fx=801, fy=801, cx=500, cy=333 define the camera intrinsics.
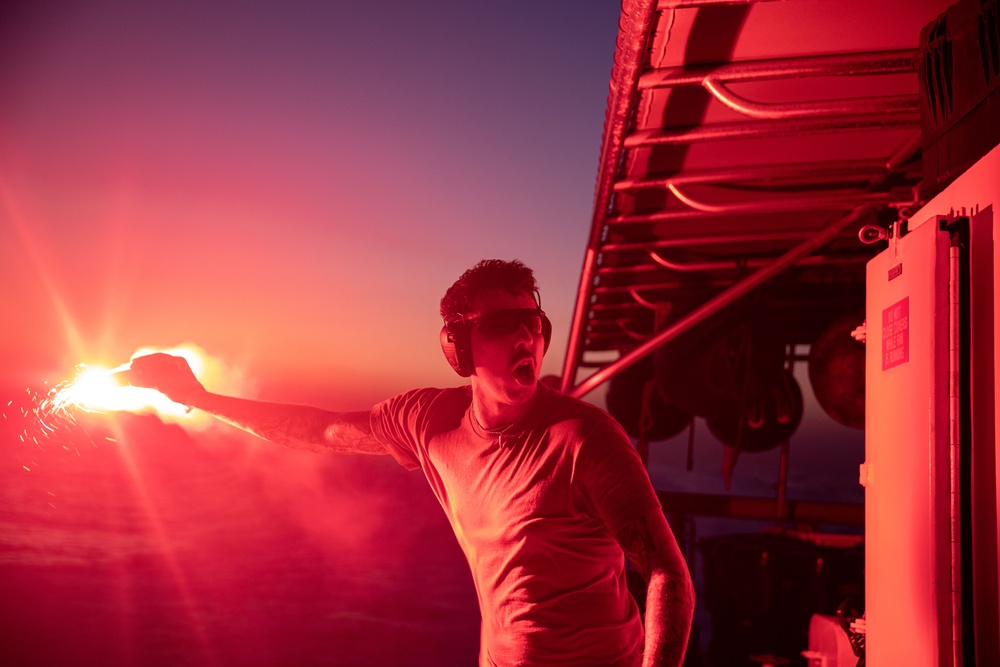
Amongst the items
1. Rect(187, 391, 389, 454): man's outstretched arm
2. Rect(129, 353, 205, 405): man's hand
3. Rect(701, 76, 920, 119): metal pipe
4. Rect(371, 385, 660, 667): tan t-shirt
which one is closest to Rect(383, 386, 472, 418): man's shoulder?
Rect(187, 391, 389, 454): man's outstretched arm

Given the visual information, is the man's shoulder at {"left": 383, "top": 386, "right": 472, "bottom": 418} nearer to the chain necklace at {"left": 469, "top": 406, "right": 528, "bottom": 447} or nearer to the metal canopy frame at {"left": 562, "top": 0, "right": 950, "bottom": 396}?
the chain necklace at {"left": 469, "top": 406, "right": 528, "bottom": 447}

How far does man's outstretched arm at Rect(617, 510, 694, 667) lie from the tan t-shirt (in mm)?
71

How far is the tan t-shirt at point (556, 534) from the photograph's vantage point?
289 centimetres

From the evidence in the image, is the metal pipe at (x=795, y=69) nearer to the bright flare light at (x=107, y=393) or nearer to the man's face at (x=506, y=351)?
the man's face at (x=506, y=351)

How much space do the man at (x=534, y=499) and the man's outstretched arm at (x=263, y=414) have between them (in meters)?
0.47

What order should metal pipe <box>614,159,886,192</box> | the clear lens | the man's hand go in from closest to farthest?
1. the clear lens
2. the man's hand
3. metal pipe <box>614,159,886,192</box>

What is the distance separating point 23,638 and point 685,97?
414 inches

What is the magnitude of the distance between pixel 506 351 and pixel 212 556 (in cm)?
960

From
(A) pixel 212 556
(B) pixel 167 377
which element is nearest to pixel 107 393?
(B) pixel 167 377

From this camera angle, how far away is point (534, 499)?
3.03 meters

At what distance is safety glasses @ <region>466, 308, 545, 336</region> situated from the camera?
3305 mm

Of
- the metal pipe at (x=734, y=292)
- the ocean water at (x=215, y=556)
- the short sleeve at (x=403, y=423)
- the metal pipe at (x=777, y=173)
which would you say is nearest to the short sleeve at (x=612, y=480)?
the short sleeve at (x=403, y=423)

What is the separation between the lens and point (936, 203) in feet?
8.18

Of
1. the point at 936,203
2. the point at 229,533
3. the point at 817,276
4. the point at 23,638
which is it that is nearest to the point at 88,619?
the point at 23,638
